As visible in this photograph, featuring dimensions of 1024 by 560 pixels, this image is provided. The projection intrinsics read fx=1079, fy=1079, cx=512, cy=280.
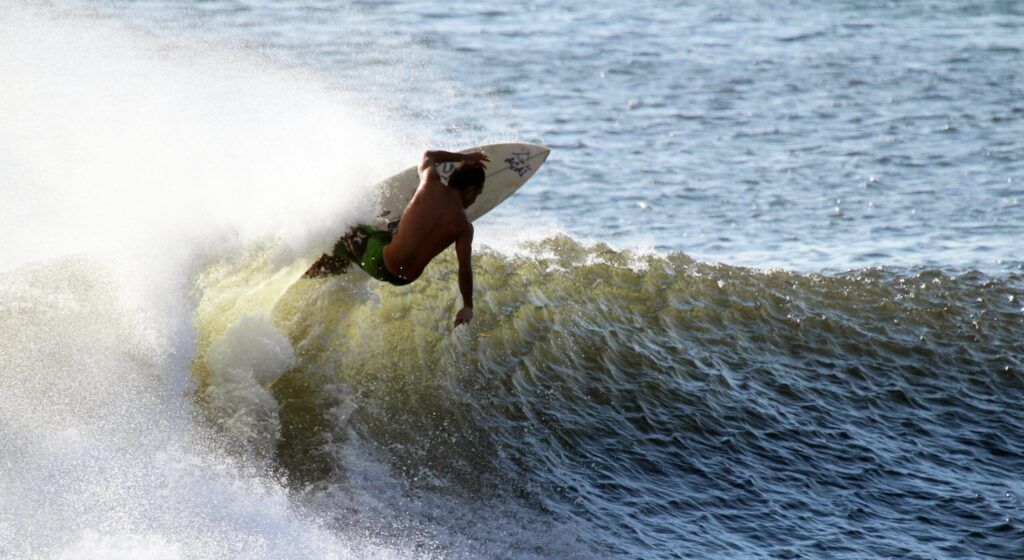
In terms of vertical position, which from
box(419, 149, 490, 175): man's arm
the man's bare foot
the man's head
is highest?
box(419, 149, 490, 175): man's arm

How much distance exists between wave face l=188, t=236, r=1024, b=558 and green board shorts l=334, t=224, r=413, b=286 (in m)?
0.61

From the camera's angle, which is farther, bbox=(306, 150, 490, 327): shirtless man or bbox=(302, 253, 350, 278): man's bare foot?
bbox=(302, 253, 350, 278): man's bare foot

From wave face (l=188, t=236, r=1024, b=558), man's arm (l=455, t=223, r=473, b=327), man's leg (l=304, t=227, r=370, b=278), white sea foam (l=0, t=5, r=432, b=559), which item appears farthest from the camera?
man's leg (l=304, t=227, r=370, b=278)

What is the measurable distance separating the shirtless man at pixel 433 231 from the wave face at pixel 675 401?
0.81 m

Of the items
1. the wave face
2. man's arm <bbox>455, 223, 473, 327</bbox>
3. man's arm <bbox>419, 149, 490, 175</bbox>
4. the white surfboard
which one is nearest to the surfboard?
the white surfboard

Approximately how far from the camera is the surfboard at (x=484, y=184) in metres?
8.54

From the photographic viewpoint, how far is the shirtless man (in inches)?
293

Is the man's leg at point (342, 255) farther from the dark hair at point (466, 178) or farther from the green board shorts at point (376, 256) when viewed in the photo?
the dark hair at point (466, 178)

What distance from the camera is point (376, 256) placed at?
8.03 metres

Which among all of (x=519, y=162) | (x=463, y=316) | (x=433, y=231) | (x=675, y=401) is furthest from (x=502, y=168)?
(x=675, y=401)

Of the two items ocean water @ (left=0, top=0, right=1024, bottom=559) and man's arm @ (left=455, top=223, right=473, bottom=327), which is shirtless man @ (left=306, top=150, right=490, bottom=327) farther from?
ocean water @ (left=0, top=0, right=1024, bottom=559)

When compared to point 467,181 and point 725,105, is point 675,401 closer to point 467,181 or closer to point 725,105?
point 467,181

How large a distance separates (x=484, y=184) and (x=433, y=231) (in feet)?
5.83

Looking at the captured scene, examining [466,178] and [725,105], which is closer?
[466,178]
